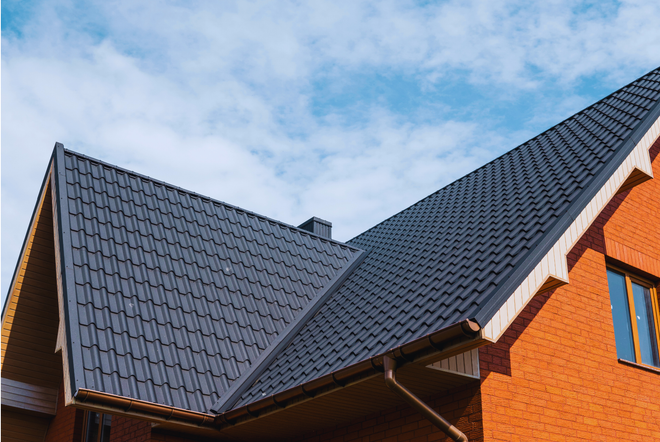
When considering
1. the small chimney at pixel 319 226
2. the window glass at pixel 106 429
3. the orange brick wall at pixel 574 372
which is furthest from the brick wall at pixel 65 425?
the orange brick wall at pixel 574 372

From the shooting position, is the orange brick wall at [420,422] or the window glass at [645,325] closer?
the orange brick wall at [420,422]

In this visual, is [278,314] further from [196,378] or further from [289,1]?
[289,1]

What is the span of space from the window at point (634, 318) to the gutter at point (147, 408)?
15.3ft

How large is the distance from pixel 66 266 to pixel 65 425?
129 inches

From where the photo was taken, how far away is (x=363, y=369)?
553 cm

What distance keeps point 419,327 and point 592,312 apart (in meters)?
2.37

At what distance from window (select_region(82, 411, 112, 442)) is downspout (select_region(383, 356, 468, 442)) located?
4.81m

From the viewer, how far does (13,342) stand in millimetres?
9578

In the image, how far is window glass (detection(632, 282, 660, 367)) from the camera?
766 centimetres

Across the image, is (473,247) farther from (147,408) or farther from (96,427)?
(96,427)

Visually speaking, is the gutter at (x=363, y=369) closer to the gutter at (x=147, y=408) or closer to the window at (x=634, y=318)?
the gutter at (x=147, y=408)

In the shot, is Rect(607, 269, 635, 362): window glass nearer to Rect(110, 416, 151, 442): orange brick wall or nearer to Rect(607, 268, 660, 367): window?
Rect(607, 268, 660, 367): window

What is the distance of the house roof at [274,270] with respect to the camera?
643 centimetres

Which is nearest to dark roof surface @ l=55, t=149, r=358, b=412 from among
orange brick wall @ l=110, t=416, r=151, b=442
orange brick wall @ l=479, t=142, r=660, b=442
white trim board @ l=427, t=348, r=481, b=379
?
orange brick wall @ l=110, t=416, r=151, b=442
